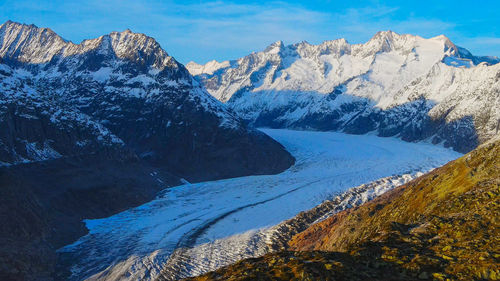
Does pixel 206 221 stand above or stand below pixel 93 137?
below

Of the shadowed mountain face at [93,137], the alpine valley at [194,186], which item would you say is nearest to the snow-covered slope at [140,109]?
the shadowed mountain face at [93,137]

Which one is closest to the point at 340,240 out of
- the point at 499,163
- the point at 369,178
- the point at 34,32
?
the point at 499,163

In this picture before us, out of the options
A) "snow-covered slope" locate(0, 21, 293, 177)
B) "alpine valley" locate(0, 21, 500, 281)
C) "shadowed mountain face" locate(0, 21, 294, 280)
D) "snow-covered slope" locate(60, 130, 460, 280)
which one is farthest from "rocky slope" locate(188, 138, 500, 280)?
"snow-covered slope" locate(0, 21, 293, 177)

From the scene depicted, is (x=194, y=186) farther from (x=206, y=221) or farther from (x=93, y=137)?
(x=206, y=221)

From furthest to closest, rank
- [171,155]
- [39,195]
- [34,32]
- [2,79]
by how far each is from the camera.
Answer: [34,32], [171,155], [2,79], [39,195]

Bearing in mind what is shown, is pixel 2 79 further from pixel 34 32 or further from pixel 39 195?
pixel 34 32

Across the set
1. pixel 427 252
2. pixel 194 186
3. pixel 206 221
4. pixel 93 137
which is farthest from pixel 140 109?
pixel 427 252
